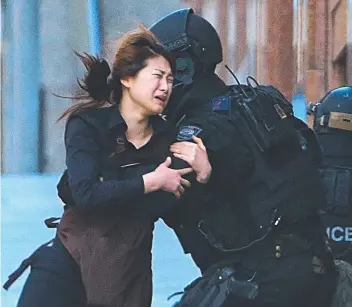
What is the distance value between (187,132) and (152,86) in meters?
0.20

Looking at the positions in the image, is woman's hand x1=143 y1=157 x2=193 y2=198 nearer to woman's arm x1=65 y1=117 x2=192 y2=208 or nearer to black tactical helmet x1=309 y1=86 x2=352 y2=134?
woman's arm x1=65 y1=117 x2=192 y2=208

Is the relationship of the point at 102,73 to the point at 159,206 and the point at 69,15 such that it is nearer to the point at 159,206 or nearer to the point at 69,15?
the point at 159,206

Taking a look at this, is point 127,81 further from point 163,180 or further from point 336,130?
point 336,130

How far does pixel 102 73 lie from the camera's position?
3.11 metres

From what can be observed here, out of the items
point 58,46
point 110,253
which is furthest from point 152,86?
point 58,46

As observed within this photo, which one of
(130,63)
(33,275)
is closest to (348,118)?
(130,63)

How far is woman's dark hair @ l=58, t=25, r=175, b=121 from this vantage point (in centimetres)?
306

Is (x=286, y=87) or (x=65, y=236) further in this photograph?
(x=286, y=87)

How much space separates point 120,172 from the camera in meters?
2.97

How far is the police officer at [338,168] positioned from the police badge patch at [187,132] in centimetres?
134

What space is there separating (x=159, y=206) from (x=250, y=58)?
463cm

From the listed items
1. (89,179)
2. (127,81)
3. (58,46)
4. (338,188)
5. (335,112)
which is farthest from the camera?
(58,46)

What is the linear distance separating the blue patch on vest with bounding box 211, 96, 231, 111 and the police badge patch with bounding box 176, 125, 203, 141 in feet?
0.37

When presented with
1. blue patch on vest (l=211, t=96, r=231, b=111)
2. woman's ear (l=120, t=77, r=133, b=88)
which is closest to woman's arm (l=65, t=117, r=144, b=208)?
woman's ear (l=120, t=77, r=133, b=88)
